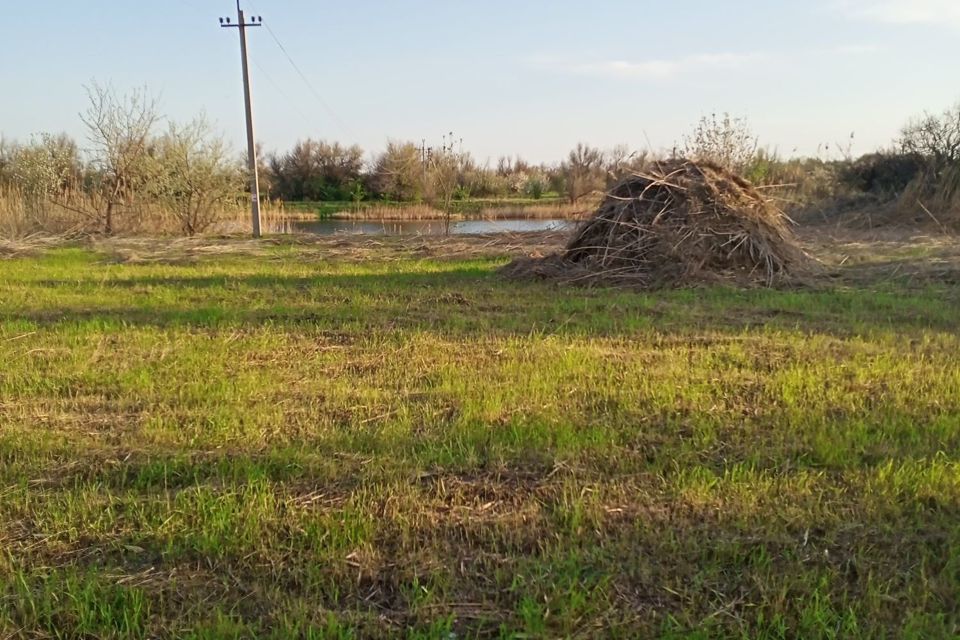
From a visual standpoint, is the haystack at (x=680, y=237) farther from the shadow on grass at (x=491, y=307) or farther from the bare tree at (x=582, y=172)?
the bare tree at (x=582, y=172)

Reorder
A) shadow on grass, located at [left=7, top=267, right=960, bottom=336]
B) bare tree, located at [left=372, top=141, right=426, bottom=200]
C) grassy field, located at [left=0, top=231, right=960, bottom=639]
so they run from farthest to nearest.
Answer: bare tree, located at [left=372, top=141, right=426, bottom=200] → shadow on grass, located at [left=7, top=267, right=960, bottom=336] → grassy field, located at [left=0, top=231, right=960, bottom=639]

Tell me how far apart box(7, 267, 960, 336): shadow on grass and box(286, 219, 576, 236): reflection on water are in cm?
1181

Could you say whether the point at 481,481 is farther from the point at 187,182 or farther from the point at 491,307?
the point at 187,182

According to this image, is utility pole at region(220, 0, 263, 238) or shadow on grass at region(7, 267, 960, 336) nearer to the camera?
shadow on grass at region(7, 267, 960, 336)

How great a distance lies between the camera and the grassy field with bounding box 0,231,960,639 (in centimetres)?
247

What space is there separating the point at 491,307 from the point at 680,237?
13.8ft

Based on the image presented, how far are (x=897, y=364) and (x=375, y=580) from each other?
4.80m

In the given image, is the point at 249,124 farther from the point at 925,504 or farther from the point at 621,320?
the point at 925,504

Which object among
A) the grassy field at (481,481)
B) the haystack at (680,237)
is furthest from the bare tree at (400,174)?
the grassy field at (481,481)

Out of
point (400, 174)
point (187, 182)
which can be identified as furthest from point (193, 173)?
point (400, 174)

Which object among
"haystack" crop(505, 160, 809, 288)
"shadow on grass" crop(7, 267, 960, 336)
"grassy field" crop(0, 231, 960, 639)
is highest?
"haystack" crop(505, 160, 809, 288)

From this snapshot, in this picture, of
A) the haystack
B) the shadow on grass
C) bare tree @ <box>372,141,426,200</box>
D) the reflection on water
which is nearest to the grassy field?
the shadow on grass

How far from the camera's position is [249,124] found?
78.5ft

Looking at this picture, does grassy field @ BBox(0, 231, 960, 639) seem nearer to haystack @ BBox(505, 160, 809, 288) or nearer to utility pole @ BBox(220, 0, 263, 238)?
haystack @ BBox(505, 160, 809, 288)
